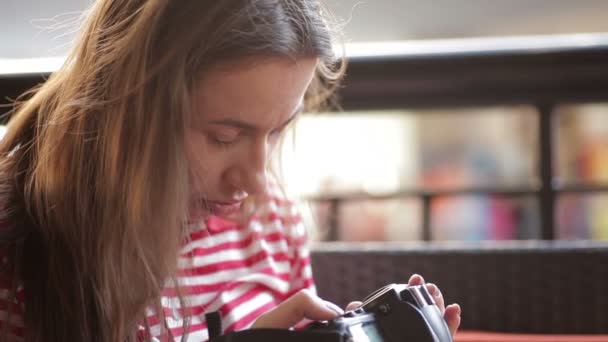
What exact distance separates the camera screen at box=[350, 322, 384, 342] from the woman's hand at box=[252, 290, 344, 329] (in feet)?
0.18

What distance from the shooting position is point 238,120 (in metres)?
0.71

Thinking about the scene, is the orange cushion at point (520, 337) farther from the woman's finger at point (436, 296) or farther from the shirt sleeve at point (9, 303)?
the shirt sleeve at point (9, 303)

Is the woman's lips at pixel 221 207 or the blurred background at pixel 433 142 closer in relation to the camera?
the woman's lips at pixel 221 207

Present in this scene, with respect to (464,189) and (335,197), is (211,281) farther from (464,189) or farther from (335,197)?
(335,197)

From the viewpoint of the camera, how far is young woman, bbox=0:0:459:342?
71cm

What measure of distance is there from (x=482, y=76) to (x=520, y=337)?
1.28ft

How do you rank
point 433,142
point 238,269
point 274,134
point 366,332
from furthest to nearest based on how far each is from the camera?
point 433,142, point 238,269, point 274,134, point 366,332

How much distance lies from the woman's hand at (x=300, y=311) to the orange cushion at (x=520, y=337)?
0.33 metres

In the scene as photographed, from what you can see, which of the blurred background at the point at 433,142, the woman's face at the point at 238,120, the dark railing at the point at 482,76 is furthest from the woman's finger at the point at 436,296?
the dark railing at the point at 482,76

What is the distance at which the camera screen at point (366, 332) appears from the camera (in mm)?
634

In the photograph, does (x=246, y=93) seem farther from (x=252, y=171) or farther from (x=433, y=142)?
(x=433, y=142)

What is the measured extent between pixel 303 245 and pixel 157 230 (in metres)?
0.33

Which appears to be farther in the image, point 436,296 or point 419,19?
point 419,19

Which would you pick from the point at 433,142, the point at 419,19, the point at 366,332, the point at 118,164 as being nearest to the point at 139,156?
the point at 118,164
